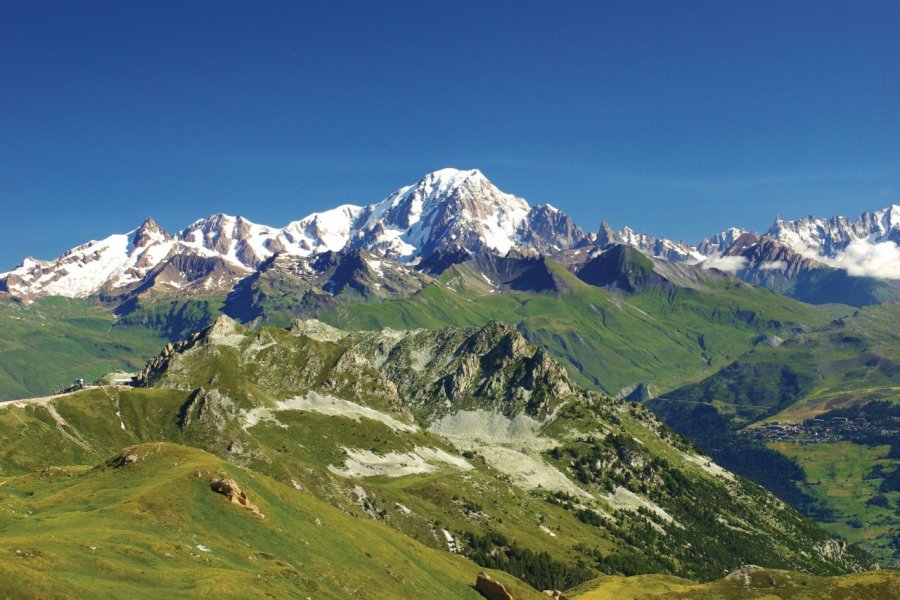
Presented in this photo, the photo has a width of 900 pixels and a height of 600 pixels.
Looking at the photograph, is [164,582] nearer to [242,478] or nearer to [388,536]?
[242,478]

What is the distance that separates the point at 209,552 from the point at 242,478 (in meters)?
35.0

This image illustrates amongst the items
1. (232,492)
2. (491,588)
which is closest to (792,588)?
(491,588)

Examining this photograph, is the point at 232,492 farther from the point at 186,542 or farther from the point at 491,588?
the point at 491,588

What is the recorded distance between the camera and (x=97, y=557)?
105 m

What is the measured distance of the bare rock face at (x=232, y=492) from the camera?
14612cm

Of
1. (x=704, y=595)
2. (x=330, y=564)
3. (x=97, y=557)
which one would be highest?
Result: (x=97, y=557)

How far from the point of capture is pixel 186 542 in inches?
4963

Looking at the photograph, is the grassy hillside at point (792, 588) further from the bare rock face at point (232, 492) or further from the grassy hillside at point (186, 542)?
the bare rock face at point (232, 492)

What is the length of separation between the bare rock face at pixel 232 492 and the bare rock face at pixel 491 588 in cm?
5992

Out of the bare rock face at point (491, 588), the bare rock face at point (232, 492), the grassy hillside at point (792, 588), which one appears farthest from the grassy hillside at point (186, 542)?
the grassy hillside at point (792, 588)

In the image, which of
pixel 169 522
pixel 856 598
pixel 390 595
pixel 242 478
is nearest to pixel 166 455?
pixel 242 478

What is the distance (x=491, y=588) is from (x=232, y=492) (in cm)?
6802

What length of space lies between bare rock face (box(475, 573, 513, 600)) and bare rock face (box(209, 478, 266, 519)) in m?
59.9

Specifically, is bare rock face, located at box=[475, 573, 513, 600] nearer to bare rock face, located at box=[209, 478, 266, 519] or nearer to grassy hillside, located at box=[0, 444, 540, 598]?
grassy hillside, located at box=[0, 444, 540, 598]
